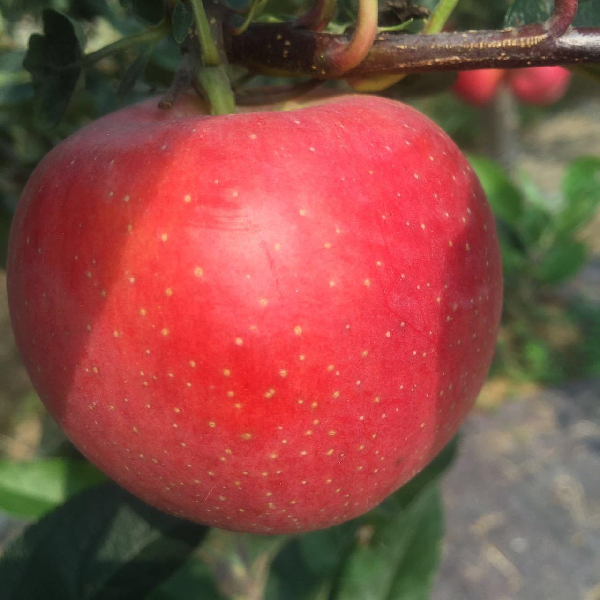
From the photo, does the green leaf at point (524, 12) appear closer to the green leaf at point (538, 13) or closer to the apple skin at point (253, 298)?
the green leaf at point (538, 13)

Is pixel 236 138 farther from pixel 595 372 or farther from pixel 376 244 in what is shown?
pixel 595 372

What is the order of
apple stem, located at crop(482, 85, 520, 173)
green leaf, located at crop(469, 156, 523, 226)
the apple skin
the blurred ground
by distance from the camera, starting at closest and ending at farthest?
the apple skin < the blurred ground < green leaf, located at crop(469, 156, 523, 226) < apple stem, located at crop(482, 85, 520, 173)

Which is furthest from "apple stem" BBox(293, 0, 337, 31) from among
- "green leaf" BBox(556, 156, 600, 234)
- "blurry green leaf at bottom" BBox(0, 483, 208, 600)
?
"green leaf" BBox(556, 156, 600, 234)

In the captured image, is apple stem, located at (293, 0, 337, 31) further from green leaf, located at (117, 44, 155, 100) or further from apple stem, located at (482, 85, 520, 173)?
apple stem, located at (482, 85, 520, 173)

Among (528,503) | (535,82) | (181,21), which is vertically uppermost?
(181,21)

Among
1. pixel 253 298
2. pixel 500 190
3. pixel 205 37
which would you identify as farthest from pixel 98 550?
pixel 500 190

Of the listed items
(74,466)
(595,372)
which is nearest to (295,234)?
(74,466)

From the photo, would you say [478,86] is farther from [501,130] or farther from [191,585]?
[191,585]
